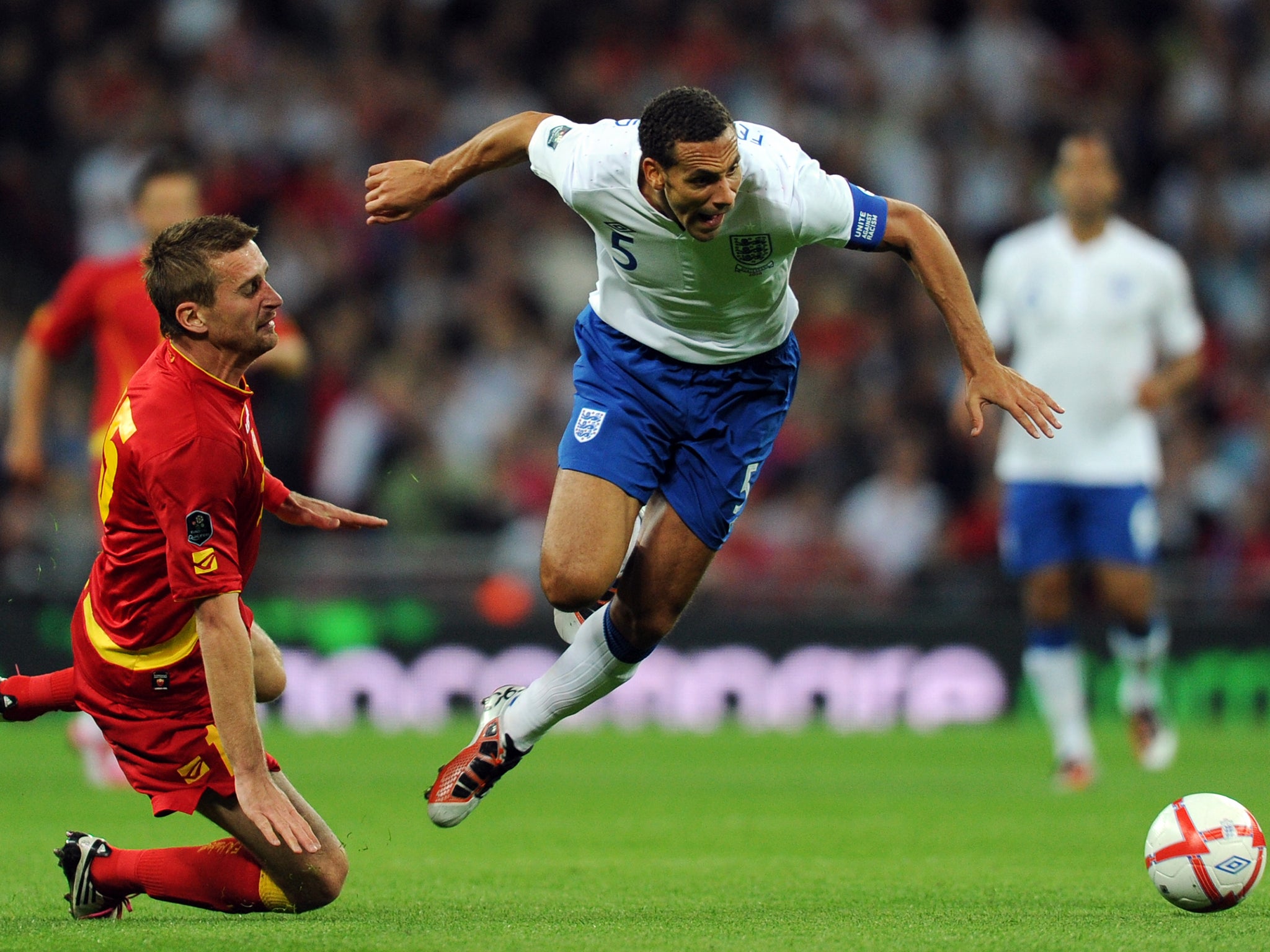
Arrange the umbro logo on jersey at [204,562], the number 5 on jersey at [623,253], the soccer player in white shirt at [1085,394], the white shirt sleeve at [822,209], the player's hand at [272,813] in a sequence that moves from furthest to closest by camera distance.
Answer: the soccer player in white shirt at [1085,394]
the number 5 on jersey at [623,253]
the white shirt sleeve at [822,209]
the umbro logo on jersey at [204,562]
the player's hand at [272,813]

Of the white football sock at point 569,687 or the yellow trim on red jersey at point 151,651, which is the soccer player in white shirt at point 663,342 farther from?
the yellow trim on red jersey at point 151,651

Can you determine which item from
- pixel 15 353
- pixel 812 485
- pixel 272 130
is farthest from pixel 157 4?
pixel 812 485

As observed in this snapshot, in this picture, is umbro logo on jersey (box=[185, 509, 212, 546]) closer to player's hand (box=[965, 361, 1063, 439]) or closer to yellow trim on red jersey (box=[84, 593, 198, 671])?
yellow trim on red jersey (box=[84, 593, 198, 671])

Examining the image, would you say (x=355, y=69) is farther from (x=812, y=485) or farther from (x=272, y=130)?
(x=812, y=485)

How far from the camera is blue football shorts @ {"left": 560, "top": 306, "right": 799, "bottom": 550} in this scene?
19.2ft

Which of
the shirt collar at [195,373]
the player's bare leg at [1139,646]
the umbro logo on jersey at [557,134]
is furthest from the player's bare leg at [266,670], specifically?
the player's bare leg at [1139,646]

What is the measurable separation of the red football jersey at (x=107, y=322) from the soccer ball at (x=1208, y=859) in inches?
176

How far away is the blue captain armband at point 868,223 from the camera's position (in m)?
5.32

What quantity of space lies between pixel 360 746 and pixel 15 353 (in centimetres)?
474

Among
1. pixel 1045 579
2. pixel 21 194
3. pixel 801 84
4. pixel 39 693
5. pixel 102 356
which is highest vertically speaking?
pixel 801 84

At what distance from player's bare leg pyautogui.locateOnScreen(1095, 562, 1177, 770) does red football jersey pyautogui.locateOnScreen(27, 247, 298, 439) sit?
3.99 metres

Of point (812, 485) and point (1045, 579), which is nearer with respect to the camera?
point (1045, 579)

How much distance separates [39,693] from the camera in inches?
198

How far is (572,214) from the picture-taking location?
14.8m
